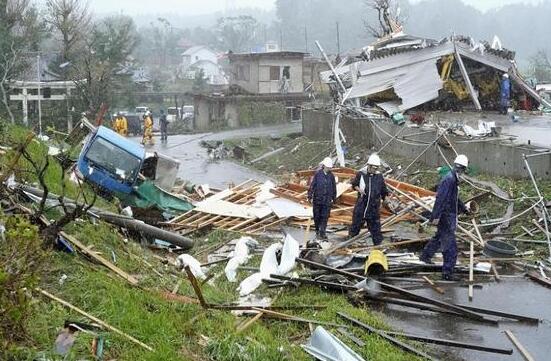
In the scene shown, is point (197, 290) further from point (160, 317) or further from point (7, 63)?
point (7, 63)

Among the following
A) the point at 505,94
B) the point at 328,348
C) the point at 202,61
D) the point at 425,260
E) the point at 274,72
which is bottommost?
the point at 425,260

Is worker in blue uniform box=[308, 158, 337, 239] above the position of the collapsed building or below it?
below

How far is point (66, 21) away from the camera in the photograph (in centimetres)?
3769

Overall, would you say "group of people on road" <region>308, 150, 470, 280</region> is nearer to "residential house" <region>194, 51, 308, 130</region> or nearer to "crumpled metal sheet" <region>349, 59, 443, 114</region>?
"crumpled metal sheet" <region>349, 59, 443, 114</region>

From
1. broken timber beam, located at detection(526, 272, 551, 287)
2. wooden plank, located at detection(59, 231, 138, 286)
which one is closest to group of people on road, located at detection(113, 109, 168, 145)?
wooden plank, located at detection(59, 231, 138, 286)

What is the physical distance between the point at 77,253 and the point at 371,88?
1850cm

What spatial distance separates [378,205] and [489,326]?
370 cm

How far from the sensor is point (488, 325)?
7656mm

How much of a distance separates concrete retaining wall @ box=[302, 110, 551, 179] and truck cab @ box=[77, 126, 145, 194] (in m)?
8.43

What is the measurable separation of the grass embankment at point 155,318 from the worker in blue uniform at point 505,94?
661 inches

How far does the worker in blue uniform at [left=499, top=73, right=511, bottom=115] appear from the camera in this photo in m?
22.5

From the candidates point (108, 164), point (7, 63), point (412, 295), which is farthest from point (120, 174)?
point (7, 63)

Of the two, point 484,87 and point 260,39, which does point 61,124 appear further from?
point 260,39

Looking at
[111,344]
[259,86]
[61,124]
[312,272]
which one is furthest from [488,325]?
[259,86]
